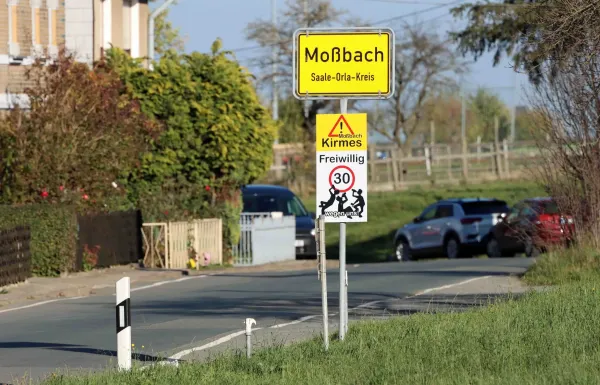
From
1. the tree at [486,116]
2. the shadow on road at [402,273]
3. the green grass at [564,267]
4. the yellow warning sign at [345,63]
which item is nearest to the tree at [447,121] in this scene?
the tree at [486,116]

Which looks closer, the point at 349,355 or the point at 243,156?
the point at 349,355

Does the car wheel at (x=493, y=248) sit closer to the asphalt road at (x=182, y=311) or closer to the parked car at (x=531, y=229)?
the parked car at (x=531, y=229)

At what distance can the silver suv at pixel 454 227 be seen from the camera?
31062 mm

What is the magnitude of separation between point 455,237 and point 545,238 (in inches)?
382

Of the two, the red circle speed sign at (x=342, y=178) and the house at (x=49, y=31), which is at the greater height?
the house at (x=49, y=31)

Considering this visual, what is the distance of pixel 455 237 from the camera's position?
3150cm

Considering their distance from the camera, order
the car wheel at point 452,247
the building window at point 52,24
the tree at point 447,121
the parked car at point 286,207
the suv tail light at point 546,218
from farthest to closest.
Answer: the tree at point 447,121, the car wheel at point 452,247, the parked car at point 286,207, the building window at point 52,24, the suv tail light at point 546,218

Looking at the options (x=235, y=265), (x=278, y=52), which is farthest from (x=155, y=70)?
(x=278, y=52)

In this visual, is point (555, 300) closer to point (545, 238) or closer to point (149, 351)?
point (149, 351)

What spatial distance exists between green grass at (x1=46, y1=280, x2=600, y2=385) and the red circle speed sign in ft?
4.85

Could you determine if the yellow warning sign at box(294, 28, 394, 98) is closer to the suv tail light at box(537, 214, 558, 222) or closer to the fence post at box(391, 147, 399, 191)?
the suv tail light at box(537, 214, 558, 222)

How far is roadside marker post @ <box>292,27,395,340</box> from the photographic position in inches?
425

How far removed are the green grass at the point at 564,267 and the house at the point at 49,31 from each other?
533 inches

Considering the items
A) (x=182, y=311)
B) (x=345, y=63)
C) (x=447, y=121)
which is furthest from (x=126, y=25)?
(x=447, y=121)
